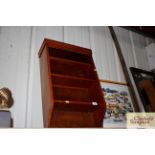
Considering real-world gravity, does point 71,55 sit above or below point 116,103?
above

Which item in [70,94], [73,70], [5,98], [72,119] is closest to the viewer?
[5,98]

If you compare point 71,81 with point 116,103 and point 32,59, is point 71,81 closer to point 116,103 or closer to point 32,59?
point 32,59

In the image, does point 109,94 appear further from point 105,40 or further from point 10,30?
point 10,30

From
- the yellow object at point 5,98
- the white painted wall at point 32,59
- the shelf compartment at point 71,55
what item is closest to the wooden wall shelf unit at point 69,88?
the shelf compartment at point 71,55

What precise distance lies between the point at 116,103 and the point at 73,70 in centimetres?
55

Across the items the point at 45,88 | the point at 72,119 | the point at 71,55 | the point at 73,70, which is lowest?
the point at 72,119

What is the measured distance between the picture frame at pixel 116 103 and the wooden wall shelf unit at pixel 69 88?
0.28 m

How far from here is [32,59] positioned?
5.68ft

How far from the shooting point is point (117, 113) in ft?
6.16

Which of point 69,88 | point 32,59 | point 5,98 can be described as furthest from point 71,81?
point 5,98

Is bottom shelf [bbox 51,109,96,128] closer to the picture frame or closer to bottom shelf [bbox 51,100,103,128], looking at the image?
bottom shelf [bbox 51,100,103,128]

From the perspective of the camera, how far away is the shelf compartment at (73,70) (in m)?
1.69

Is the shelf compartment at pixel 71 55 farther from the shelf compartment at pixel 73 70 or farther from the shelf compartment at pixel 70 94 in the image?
the shelf compartment at pixel 70 94

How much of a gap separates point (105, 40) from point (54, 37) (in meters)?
0.64
